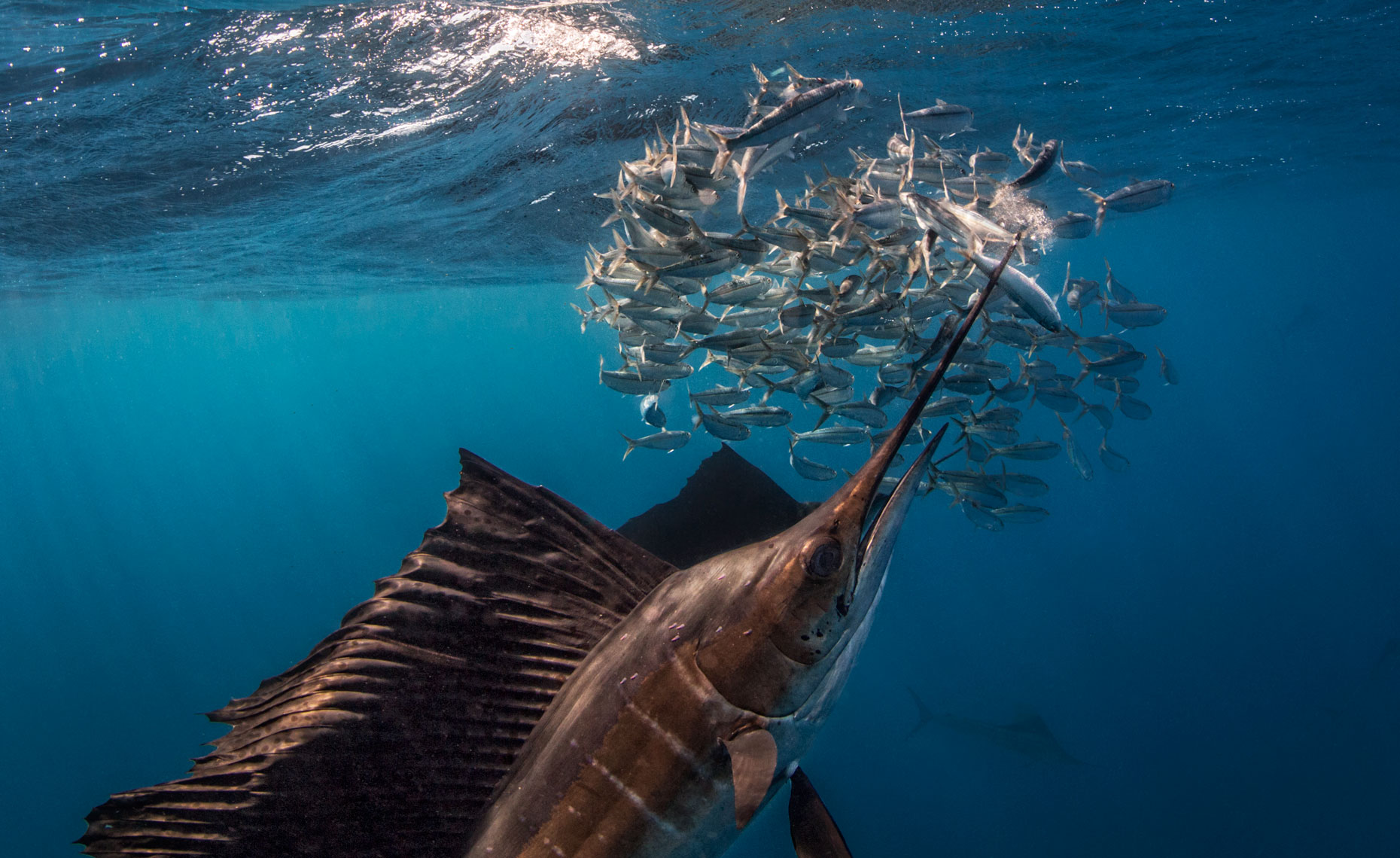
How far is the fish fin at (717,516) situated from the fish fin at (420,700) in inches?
134

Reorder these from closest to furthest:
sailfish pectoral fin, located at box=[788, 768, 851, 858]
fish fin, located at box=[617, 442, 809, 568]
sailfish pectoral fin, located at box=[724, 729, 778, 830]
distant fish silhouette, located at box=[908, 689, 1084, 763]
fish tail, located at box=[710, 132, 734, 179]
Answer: sailfish pectoral fin, located at box=[724, 729, 778, 830] → sailfish pectoral fin, located at box=[788, 768, 851, 858] → fish tail, located at box=[710, 132, 734, 179] → fish fin, located at box=[617, 442, 809, 568] → distant fish silhouette, located at box=[908, 689, 1084, 763]

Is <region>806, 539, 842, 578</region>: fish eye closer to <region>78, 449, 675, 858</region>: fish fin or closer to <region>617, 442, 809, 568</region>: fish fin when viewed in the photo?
<region>78, 449, 675, 858</region>: fish fin

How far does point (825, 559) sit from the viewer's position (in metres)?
1.40

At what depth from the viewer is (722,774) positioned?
1.52 meters

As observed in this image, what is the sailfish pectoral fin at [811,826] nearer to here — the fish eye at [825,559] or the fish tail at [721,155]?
the fish eye at [825,559]

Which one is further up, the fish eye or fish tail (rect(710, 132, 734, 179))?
fish tail (rect(710, 132, 734, 179))

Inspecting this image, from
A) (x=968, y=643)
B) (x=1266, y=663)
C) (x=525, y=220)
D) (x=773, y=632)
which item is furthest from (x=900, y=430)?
(x=1266, y=663)

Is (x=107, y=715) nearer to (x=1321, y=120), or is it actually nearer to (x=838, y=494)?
(x=838, y=494)

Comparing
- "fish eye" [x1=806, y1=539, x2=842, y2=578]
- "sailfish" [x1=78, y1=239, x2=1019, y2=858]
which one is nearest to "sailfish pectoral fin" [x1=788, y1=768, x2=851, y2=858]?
"sailfish" [x1=78, y1=239, x2=1019, y2=858]

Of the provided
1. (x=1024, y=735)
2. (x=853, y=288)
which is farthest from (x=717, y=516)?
(x=1024, y=735)

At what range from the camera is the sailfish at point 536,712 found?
1440 millimetres

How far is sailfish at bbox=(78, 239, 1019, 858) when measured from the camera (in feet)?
4.73

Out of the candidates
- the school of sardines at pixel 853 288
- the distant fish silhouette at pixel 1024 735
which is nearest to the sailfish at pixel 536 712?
the school of sardines at pixel 853 288

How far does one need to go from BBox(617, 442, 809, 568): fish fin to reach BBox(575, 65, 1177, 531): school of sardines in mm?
345
